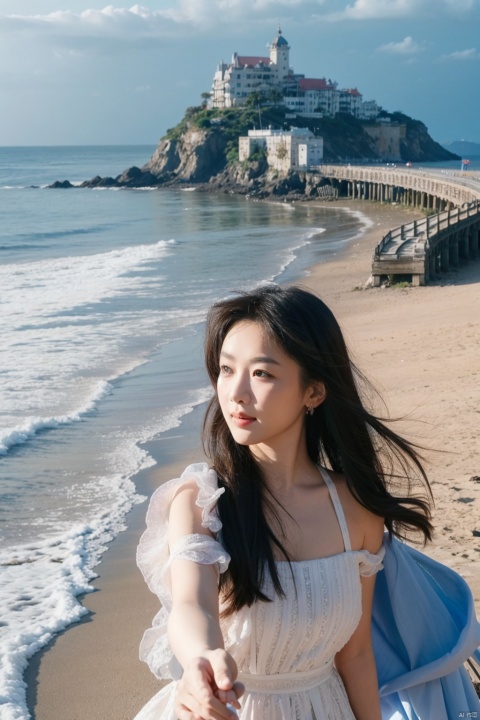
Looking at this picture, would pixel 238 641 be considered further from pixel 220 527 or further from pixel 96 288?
pixel 96 288

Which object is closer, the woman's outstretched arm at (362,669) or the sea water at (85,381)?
the woman's outstretched arm at (362,669)

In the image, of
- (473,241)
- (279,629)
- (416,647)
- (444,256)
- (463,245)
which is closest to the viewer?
(279,629)

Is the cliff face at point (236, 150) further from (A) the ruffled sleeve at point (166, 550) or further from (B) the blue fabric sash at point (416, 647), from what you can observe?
(A) the ruffled sleeve at point (166, 550)

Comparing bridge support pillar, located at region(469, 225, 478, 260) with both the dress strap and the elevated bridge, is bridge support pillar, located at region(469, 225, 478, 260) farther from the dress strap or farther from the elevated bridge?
the dress strap

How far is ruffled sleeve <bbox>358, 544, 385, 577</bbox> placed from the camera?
7.25ft

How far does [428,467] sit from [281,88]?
135 m

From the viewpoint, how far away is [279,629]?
204cm

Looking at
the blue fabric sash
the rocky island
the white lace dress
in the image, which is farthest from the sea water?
the rocky island

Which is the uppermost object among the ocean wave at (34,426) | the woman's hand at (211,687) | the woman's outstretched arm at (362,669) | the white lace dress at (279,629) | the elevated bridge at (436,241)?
the woman's hand at (211,687)

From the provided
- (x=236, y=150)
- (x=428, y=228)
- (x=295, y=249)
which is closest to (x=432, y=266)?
(x=428, y=228)

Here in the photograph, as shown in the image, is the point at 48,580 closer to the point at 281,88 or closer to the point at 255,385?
the point at 255,385

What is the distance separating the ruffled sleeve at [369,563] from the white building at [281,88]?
432 feet

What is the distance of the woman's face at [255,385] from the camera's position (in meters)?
2.15

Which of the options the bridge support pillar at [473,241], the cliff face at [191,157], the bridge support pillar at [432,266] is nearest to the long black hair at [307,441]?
the bridge support pillar at [432,266]
